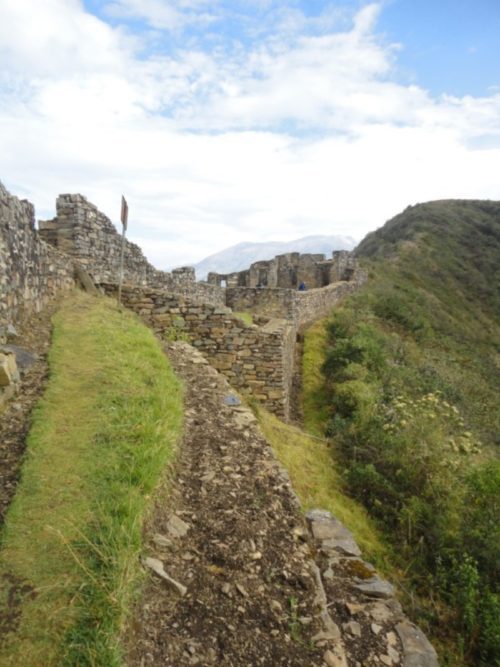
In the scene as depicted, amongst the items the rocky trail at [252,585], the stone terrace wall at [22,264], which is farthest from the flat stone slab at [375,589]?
the stone terrace wall at [22,264]

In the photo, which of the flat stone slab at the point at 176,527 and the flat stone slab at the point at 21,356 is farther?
the flat stone slab at the point at 21,356

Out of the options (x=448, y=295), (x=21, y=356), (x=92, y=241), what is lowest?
(x=21, y=356)

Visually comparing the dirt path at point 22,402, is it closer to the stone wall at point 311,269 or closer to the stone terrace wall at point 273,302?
the stone terrace wall at point 273,302

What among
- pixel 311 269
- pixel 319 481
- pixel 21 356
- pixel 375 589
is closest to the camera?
pixel 375 589

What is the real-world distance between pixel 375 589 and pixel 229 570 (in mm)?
1535

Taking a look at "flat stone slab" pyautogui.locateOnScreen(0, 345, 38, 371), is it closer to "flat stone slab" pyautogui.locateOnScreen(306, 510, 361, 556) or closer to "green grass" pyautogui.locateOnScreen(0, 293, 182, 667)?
"green grass" pyautogui.locateOnScreen(0, 293, 182, 667)

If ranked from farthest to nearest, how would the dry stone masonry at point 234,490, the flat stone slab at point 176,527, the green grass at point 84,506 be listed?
the flat stone slab at point 176,527
the dry stone masonry at point 234,490
the green grass at point 84,506

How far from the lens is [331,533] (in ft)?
15.8

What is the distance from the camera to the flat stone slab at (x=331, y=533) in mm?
4539

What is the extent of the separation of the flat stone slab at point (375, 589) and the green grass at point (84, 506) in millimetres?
2141

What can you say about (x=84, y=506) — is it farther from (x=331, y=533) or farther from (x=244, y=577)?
(x=331, y=533)

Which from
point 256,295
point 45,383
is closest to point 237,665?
point 45,383

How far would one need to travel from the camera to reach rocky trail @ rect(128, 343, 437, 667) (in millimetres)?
2877

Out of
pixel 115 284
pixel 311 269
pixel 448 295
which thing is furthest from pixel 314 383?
pixel 448 295
